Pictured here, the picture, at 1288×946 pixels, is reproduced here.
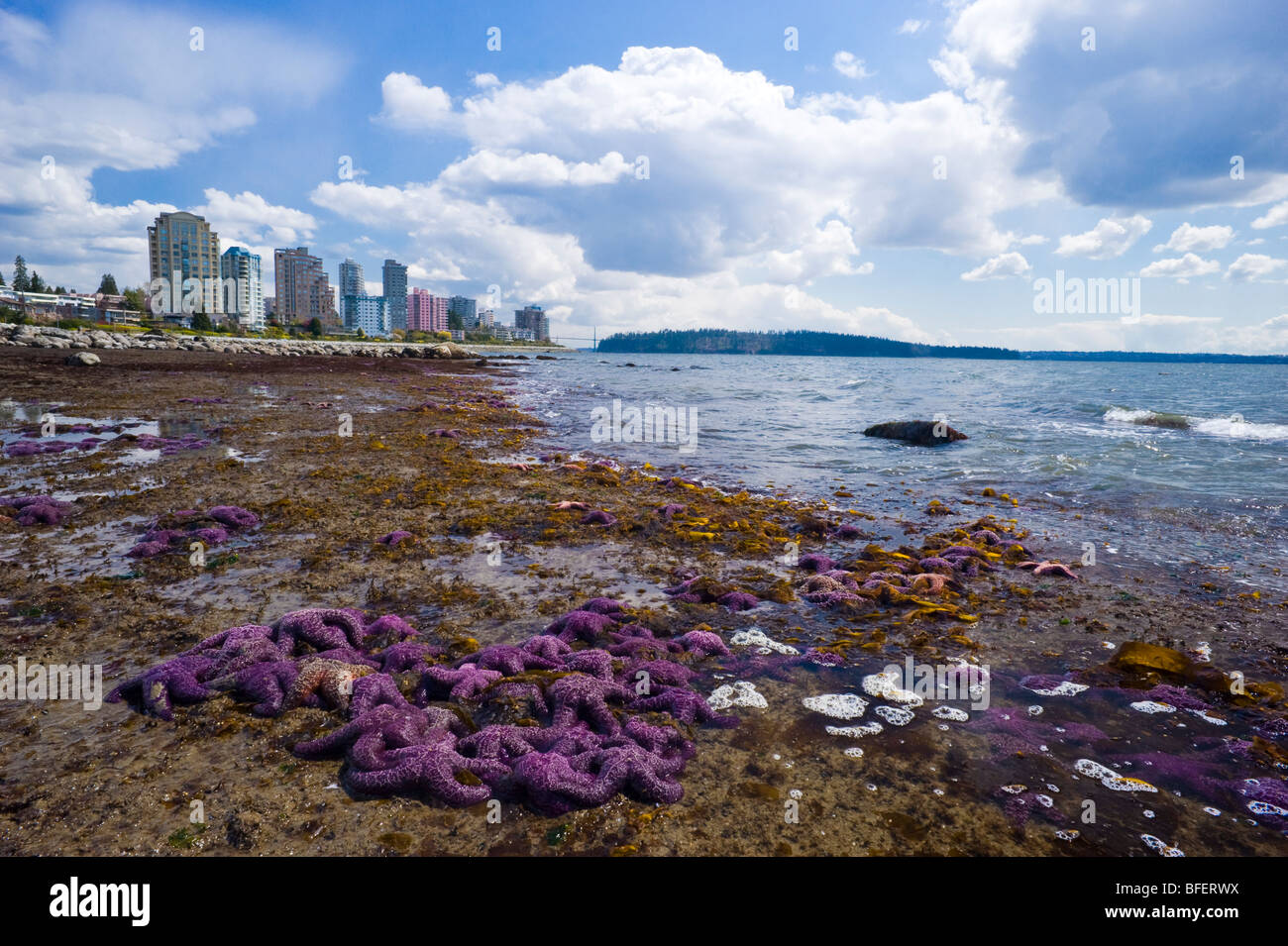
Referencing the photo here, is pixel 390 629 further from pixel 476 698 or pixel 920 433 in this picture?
pixel 920 433

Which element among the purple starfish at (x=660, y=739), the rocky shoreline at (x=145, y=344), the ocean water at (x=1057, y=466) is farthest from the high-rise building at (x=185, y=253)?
the purple starfish at (x=660, y=739)

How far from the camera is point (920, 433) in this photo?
947 inches

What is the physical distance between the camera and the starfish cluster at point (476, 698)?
4512 millimetres

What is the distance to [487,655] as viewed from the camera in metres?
6.25

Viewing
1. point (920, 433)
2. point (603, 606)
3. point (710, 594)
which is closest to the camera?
point (603, 606)

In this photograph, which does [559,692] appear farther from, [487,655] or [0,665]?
[0,665]

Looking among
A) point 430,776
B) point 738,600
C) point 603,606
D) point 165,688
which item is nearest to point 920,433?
point 738,600

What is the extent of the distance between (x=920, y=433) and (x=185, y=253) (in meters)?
227

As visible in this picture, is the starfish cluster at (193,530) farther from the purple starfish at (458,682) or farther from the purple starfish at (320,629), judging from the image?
the purple starfish at (458,682)

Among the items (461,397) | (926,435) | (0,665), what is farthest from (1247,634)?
(461,397)

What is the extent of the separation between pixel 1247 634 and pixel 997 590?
2.67 meters

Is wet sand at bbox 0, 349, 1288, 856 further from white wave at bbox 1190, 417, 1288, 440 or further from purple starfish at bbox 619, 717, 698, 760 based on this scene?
white wave at bbox 1190, 417, 1288, 440

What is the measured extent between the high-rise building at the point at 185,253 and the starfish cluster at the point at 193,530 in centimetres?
20551

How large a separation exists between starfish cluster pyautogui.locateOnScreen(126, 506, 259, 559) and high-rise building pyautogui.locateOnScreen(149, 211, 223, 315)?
205515mm
